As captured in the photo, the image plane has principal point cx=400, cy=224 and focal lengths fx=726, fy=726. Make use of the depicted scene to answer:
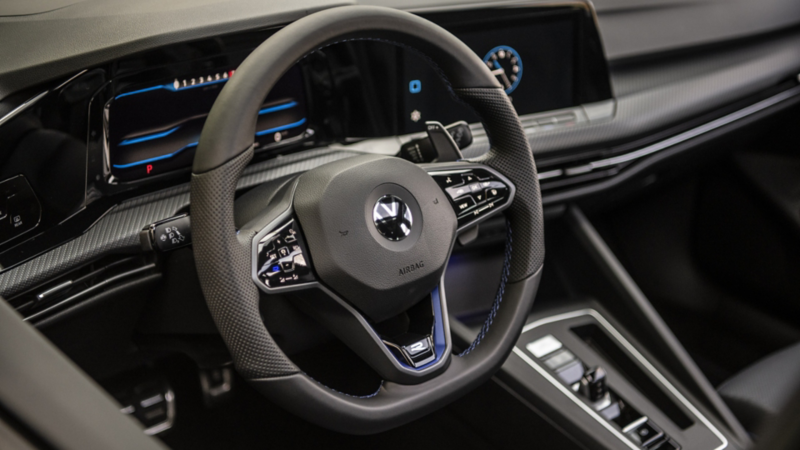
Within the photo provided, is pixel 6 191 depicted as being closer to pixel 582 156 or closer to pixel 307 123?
pixel 307 123

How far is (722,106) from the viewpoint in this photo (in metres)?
1.67

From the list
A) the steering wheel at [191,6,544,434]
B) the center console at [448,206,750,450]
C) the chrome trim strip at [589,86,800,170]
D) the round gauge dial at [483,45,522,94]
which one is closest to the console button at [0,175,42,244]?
the steering wheel at [191,6,544,434]

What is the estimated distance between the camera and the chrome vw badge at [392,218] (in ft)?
2.98

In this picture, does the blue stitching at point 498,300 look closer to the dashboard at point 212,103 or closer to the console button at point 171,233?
the dashboard at point 212,103

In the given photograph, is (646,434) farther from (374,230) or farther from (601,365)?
(374,230)

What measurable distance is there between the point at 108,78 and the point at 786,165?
159 centimetres

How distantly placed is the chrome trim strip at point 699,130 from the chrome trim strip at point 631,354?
1.04 feet

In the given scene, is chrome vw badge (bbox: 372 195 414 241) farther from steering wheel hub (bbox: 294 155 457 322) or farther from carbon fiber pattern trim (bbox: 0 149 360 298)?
carbon fiber pattern trim (bbox: 0 149 360 298)

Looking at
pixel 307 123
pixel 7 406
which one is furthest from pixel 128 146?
pixel 7 406

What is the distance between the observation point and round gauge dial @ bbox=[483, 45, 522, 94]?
1.40 meters

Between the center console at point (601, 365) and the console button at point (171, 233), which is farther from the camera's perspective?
the center console at point (601, 365)

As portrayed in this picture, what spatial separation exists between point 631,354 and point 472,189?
0.68 metres

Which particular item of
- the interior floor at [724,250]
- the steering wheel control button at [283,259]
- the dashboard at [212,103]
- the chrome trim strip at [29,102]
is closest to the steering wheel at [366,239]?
the steering wheel control button at [283,259]

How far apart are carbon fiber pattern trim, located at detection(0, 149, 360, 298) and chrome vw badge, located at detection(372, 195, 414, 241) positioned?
0.94 ft
